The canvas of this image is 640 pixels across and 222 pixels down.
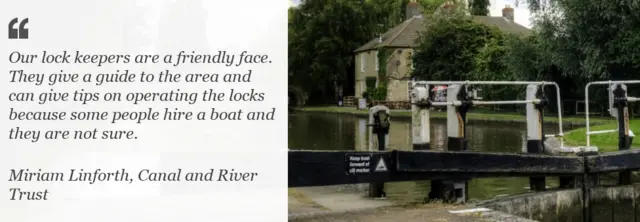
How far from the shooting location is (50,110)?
4691 millimetres

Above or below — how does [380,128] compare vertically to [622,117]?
below

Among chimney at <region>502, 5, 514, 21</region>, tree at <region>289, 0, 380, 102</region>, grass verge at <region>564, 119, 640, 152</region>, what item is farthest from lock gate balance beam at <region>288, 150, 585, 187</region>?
chimney at <region>502, 5, 514, 21</region>

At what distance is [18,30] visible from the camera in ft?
15.5

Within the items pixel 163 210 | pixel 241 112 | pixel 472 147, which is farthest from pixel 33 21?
pixel 472 147

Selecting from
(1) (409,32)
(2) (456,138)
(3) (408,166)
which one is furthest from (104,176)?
(1) (409,32)

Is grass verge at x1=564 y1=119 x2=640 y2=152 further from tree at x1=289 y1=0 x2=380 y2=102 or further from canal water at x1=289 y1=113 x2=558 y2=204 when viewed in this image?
tree at x1=289 y1=0 x2=380 y2=102

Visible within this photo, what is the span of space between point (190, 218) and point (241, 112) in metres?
1.24

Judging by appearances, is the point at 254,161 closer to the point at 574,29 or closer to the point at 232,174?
the point at 232,174

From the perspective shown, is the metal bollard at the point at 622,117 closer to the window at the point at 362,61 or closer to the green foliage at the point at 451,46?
the green foliage at the point at 451,46

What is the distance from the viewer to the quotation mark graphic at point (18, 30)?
4695 mm

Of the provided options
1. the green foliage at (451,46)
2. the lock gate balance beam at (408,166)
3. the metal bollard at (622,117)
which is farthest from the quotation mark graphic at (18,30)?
the green foliage at (451,46)

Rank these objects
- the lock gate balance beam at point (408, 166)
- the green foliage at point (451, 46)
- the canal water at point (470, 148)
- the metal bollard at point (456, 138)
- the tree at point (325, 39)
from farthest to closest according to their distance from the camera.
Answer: the tree at point (325, 39) → the green foliage at point (451, 46) → the canal water at point (470, 148) → the metal bollard at point (456, 138) → the lock gate balance beam at point (408, 166)

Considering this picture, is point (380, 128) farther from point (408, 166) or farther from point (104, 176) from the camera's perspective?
point (104, 176)

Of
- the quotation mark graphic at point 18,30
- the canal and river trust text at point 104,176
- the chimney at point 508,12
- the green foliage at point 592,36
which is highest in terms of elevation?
the chimney at point 508,12
